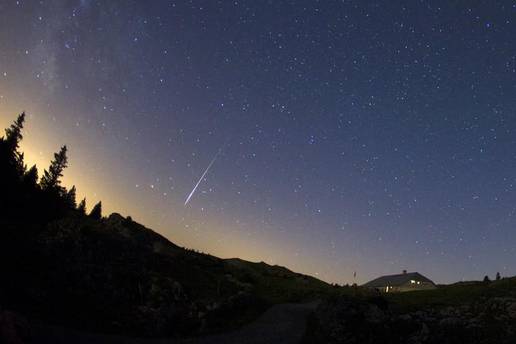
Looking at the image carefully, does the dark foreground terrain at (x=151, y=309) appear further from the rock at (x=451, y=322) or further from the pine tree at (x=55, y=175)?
the pine tree at (x=55, y=175)

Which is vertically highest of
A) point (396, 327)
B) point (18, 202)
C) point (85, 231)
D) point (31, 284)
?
point (18, 202)

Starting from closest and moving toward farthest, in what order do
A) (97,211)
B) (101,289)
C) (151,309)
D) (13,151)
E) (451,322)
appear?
1. (451,322)
2. (151,309)
3. (101,289)
4. (13,151)
5. (97,211)

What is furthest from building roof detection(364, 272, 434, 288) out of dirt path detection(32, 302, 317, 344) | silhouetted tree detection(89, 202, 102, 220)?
silhouetted tree detection(89, 202, 102, 220)

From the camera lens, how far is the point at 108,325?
21.6 meters

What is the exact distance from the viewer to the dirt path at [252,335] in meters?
17.9

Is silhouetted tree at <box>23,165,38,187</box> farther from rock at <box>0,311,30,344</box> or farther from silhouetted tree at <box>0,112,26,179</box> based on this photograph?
rock at <box>0,311,30,344</box>

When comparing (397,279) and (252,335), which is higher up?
(397,279)

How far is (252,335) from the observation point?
2336 cm

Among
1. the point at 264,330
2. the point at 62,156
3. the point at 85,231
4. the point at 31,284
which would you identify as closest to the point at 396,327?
the point at 264,330

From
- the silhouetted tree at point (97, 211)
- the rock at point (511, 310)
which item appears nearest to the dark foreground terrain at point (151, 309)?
the rock at point (511, 310)

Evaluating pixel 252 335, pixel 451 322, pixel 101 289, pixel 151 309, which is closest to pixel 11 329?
pixel 151 309

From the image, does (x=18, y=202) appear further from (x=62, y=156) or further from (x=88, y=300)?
(x=88, y=300)

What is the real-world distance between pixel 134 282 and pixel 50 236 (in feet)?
22.6

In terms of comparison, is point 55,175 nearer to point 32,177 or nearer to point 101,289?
point 32,177
